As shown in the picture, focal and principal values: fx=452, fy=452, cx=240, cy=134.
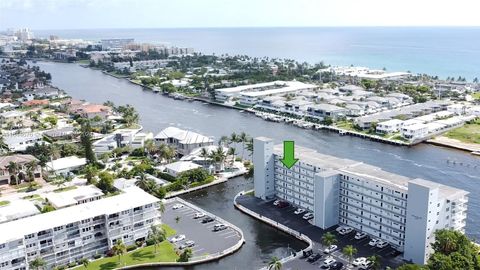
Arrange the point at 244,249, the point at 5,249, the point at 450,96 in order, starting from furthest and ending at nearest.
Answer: the point at 450,96
the point at 244,249
the point at 5,249

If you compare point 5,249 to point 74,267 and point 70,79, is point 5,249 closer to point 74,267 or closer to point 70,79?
point 74,267

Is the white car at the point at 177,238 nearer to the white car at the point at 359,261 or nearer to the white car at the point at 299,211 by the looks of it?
the white car at the point at 299,211

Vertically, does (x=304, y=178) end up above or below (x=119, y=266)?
above

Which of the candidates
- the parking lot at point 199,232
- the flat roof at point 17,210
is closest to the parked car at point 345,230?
the parking lot at point 199,232

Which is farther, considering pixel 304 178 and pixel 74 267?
pixel 304 178

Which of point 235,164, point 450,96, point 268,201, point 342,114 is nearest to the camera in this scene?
point 268,201

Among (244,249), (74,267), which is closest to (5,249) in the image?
(74,267)

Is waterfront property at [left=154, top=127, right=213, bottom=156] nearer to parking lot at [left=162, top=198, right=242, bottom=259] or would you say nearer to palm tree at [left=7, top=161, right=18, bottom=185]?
parking lot at [left=162, top=198, right=242, bottom=259]

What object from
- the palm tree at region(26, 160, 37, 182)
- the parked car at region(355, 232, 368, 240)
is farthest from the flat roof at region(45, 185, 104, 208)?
the parked car at region(355, 232, 368, 240)
